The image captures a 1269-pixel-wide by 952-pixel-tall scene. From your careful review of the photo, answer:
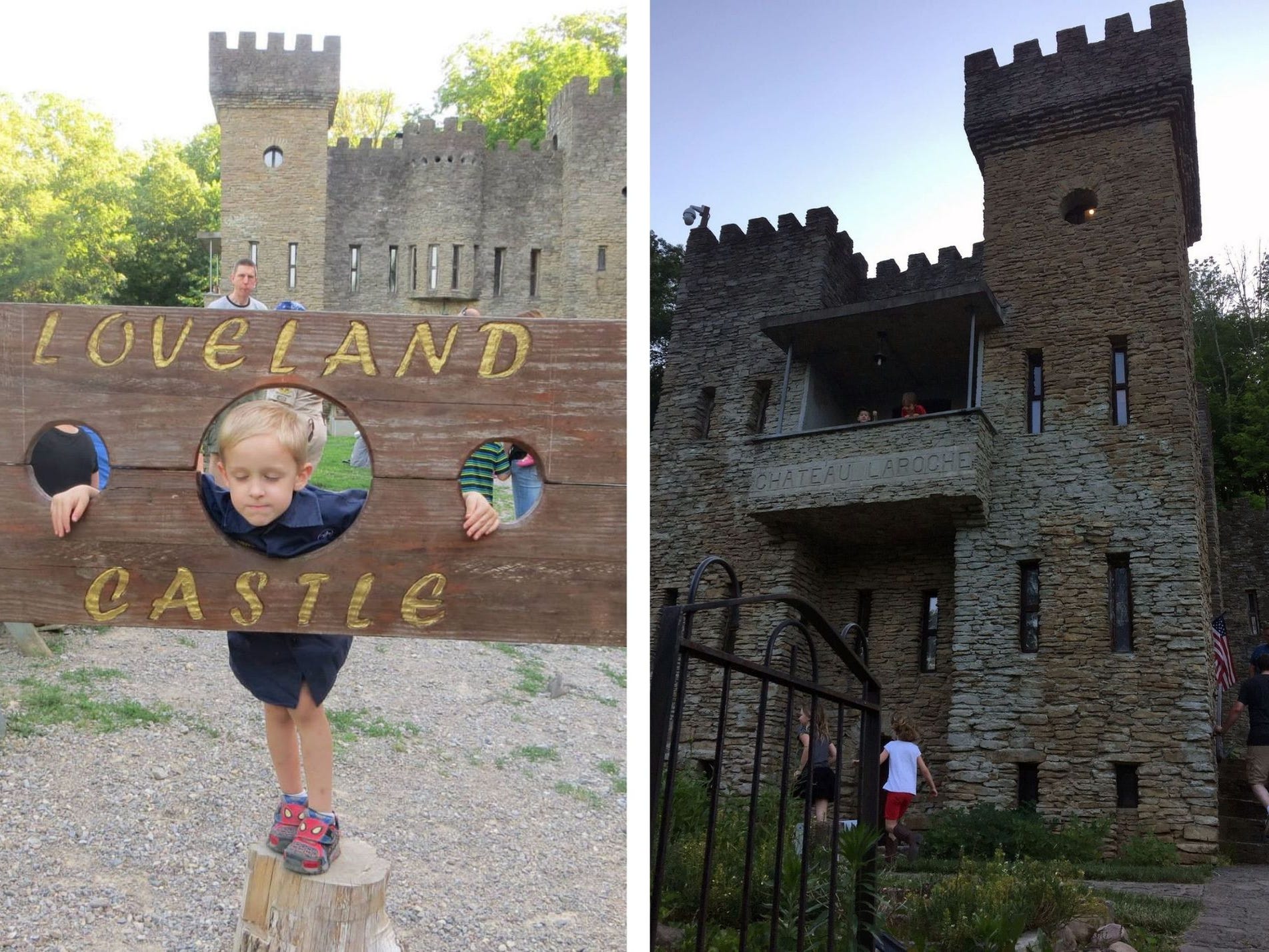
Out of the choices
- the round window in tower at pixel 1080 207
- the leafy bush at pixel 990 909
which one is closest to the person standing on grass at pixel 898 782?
the leafy bush at pixel 990 909

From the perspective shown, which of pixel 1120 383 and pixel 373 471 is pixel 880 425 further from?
pixel 373 471

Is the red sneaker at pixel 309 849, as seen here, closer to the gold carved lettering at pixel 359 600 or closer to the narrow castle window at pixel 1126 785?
the gold carved lettering at pixel 359 600

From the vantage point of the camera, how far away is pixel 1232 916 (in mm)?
5223

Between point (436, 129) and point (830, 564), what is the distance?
14020mm

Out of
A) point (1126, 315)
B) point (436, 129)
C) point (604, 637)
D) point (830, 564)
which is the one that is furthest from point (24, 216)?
point (604, 637)

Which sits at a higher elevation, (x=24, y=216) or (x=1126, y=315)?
(x=24, y=216)

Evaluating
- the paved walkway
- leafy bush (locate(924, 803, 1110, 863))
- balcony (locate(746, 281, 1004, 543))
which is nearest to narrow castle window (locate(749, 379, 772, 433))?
balcony (locate(746, 281, 1004, 543))

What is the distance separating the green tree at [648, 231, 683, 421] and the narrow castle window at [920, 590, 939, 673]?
421cm

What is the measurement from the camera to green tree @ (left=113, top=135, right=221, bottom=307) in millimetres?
18609

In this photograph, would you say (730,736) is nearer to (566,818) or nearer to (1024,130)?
(566,818)

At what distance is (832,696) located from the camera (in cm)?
227

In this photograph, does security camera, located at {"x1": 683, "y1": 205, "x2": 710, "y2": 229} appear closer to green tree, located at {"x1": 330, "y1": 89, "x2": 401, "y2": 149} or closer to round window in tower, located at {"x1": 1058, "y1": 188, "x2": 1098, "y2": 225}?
round window in tower, located at {"x1": 1058, "y1": 188, "x2": 1098, "y2": 225}

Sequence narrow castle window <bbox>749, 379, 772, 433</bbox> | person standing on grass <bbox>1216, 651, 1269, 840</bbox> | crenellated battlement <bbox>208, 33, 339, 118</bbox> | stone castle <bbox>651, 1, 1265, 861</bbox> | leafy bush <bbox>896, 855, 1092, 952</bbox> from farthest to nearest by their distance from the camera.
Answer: crenellated battlement <bbox>208, 33, 339, 118</bbox>
narrow castle window <bbox>749, 379, 772, 433</bbox>
stone castle <bbox>651, 1, 1265, 861</bbox>
person standing on grass <bbox>1216, 651, 1269, 840</bbox>
leafy bush <bbox>896, 855, 1092, 952</bbox>

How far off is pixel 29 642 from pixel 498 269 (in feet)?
48.7
